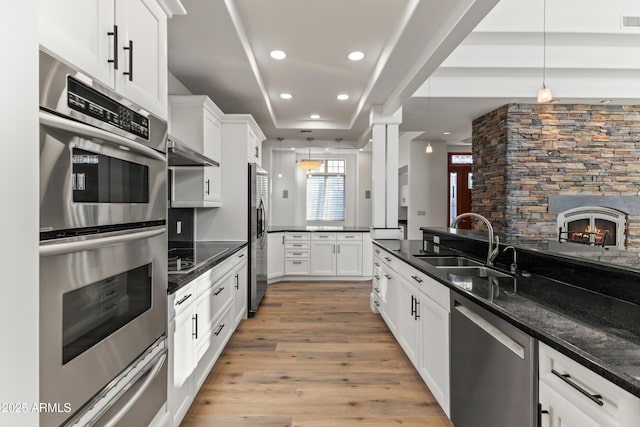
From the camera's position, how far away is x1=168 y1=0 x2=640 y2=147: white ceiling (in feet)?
8.09

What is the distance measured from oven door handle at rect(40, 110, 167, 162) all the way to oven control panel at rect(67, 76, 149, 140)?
5cm

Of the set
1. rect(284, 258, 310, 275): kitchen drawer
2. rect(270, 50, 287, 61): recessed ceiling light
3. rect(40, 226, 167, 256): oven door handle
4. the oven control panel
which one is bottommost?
rect(284, 258, 310, 275): kitchen drawer

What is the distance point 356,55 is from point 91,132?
2767 millimetres

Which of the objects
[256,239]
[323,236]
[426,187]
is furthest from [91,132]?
Result: [426,187]

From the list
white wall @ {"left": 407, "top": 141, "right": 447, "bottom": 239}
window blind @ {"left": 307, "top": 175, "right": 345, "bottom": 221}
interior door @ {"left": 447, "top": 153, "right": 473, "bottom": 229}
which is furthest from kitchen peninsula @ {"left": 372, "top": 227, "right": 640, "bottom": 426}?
interior door @ {"left": 447, "top": 153, "right": 473, "bottom": 229}

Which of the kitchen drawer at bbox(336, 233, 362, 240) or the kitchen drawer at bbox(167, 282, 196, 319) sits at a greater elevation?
the kitchen drawer at bbox(336, 233, 362, 240)

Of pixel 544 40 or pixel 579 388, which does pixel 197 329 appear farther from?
pixel 544 40

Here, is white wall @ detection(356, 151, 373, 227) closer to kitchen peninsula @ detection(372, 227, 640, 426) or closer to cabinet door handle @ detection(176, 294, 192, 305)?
kitchen peninsula @ detection(372, 227, 640, 426)

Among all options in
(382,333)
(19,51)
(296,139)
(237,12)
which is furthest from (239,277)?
(296,139)

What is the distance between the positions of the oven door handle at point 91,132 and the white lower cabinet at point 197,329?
31.7 inches

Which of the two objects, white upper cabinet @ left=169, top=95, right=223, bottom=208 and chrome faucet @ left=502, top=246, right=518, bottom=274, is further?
white upper cabinet @ left=169, top=95, right=223, bottom=208

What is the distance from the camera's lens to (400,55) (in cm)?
293

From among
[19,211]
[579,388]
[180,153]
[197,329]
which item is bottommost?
[197,329]

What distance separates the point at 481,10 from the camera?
6.79ft
